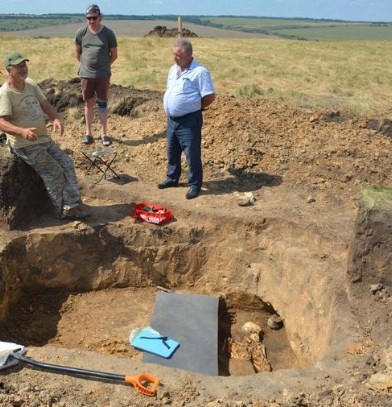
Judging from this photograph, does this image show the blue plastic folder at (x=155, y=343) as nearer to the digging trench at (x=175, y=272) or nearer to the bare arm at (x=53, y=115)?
the digging trench at (x=175, y=272)

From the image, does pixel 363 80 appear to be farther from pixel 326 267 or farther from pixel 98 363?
pixel 98 363

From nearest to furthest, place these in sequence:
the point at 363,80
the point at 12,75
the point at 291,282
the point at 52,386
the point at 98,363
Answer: the point at 52,386 < the point at 98,363 < the point at 12,75 < the point at 291,282 < the point at 363,80

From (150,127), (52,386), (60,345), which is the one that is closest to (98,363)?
(52,386)

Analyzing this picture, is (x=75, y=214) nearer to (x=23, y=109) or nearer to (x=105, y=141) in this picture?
(x=23, y=109)

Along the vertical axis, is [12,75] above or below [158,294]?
above

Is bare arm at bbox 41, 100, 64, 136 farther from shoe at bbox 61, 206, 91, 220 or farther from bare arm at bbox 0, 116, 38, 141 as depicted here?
shoe at bbox 61, 206, 91, 220

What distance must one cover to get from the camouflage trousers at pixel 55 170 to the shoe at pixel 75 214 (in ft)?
0.17

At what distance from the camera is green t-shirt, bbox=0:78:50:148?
523 centimetres

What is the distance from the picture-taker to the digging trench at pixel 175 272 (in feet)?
18.4

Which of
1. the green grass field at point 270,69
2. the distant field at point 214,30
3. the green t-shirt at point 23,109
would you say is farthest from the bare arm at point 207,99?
the distant field at point 214,30

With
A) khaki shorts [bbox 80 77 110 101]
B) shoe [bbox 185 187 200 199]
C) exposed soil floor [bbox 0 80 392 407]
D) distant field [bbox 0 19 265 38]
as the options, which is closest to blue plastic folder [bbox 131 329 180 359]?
exposed soil floor [bbox 0 80 392 407]

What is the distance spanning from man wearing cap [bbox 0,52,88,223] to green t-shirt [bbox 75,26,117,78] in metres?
2.08

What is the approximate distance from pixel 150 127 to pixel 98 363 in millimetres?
5826

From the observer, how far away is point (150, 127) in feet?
30.4
